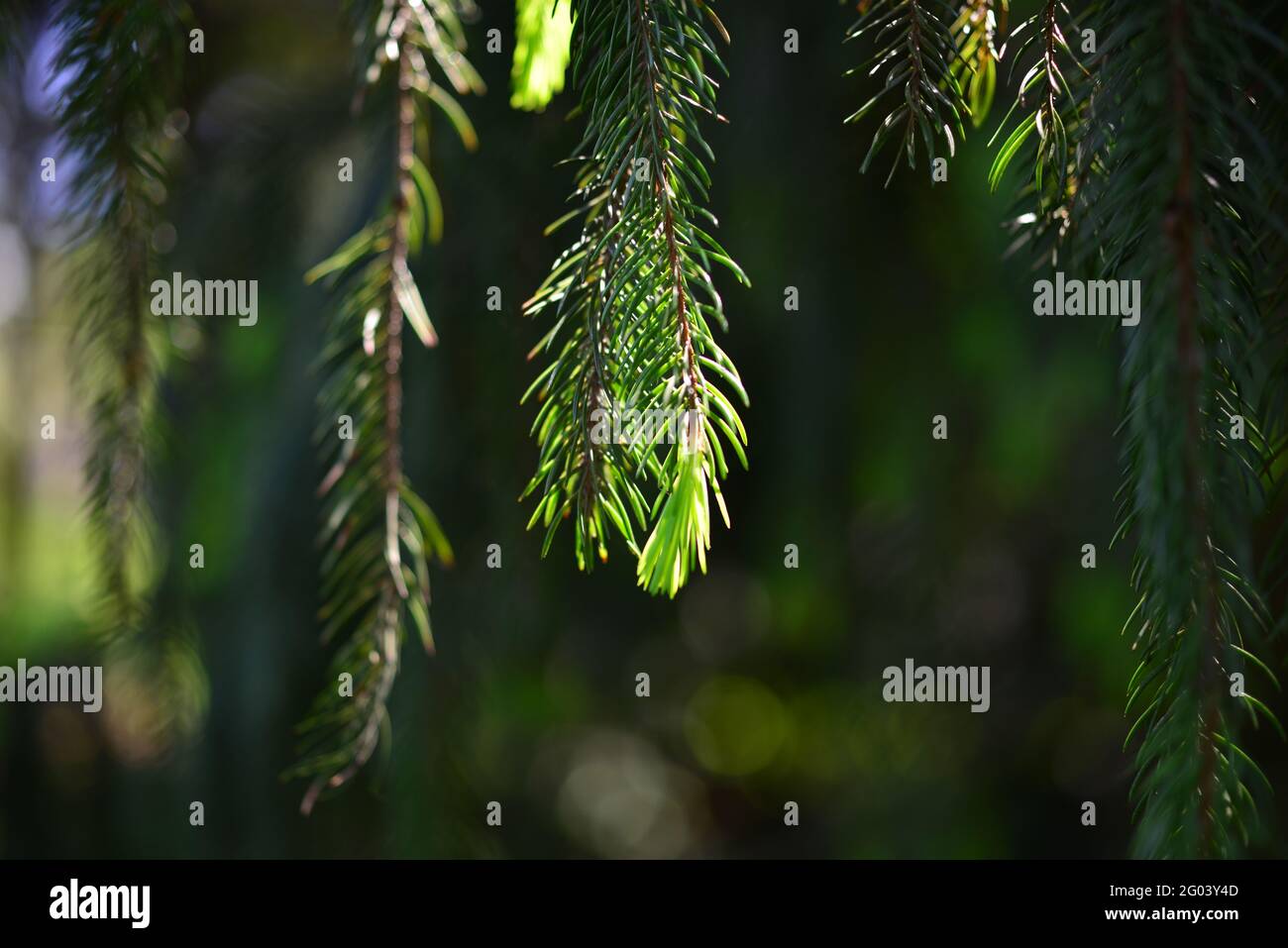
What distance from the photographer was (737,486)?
116 centimetres

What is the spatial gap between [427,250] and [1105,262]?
0.78 m

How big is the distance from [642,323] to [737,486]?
0.75 metres

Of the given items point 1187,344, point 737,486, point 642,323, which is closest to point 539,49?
point 642,323

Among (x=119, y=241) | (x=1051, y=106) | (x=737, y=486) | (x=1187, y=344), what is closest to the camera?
(x=1187, y=344)

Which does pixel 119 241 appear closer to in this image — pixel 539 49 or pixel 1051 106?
pixel 539 49

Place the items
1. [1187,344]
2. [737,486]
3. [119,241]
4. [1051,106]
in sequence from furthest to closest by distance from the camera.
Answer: [737,486], [119,241], [1051,106], [1187,344]

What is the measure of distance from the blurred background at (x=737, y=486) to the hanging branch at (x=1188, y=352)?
0.67 metres

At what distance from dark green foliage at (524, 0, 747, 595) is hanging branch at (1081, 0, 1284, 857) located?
0.16 metres

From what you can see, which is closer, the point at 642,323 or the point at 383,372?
the point at 642,323

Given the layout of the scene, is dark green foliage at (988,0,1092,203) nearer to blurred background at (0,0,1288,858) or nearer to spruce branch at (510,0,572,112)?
spruce branch at (510,0,572,112)

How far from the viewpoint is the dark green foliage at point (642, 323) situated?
404 millimetres

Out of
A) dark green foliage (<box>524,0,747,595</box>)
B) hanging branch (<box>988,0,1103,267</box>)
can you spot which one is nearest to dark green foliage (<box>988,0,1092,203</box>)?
hanging branch (<box>988,0,1103,267</box>)

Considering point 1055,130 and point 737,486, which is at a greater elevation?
point 1055,130

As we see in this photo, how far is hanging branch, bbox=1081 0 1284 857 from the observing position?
12.9 inches
